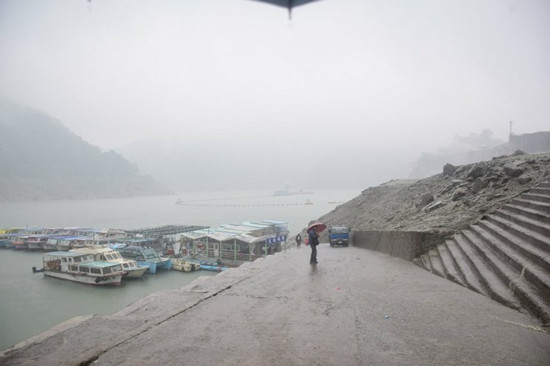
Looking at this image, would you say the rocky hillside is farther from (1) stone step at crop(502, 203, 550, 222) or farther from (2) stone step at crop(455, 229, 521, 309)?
(2) stone step at crop(455, 229, 521, 309)

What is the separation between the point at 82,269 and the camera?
26.2 meters

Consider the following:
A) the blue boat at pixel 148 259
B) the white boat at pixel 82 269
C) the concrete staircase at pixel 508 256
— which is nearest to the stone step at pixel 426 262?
the concrete staircase at pixel 508 256

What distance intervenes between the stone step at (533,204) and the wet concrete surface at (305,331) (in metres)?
2.77

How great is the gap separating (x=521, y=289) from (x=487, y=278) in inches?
39.8

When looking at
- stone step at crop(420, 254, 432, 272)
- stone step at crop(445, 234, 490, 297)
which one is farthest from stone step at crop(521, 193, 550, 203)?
stone step at crop(420, 254, 432, 272)

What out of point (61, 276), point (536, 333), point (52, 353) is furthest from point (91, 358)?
point (61, 276)

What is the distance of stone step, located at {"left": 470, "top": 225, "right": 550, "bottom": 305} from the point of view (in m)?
4.45

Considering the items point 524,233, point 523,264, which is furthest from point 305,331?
point 524,233

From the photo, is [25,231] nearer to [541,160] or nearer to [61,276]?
[61,276]

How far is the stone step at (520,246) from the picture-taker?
4939 mm

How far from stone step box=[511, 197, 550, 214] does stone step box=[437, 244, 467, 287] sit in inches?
85.9

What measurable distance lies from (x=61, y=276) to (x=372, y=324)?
102 ft

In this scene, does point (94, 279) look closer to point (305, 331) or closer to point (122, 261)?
point (122, 261)

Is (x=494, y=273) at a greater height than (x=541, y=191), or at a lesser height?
lesser
